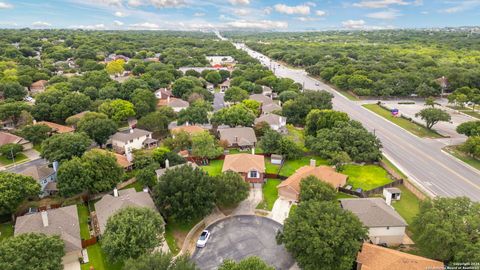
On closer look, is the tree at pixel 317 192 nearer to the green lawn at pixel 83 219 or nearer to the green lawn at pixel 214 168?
the green lawn at pixel 214 168

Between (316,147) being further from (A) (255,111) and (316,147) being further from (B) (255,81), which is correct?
(B) (255,81)

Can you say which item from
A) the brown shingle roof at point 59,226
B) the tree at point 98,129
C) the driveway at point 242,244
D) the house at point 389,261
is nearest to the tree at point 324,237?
the house at point 389,261

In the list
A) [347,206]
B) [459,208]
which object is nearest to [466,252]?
[459,208]

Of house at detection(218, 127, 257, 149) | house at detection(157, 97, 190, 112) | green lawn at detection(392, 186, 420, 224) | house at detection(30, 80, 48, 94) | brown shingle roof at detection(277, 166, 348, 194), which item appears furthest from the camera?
house at detection(30, 80, 48, 94)

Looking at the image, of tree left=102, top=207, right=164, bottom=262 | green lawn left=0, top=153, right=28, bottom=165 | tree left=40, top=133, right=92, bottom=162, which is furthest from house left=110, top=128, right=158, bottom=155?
tree left=102, top=207, right=164, bottom=262

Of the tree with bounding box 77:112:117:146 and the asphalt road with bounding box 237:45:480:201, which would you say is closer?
the asphalt road with bounding box 237:45:480:201

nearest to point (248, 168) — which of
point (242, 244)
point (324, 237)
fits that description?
point (242, 244)

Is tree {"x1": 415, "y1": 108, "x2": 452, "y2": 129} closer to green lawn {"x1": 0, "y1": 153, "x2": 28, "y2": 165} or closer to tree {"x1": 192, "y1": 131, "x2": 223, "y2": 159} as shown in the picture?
tree {"x1": 192, "y1": 131, "x2": 223, "y2": 159}
